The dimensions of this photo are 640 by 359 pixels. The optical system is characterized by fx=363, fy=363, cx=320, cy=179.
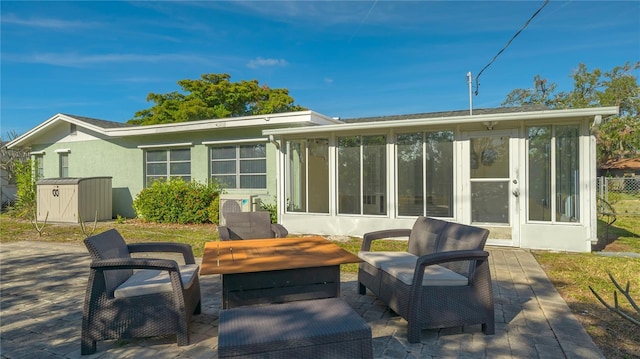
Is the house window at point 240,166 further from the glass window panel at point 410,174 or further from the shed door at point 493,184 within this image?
the shed door at point 493,184

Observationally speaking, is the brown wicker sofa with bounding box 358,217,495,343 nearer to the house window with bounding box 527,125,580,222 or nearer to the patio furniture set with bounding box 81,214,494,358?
the patio furniture set with bounding box 81,214,494,358

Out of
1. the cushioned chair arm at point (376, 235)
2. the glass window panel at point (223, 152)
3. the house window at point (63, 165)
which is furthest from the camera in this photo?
the house window at point (63, 165)

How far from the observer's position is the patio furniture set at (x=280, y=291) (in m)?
2.30

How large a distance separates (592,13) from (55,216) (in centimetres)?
1641

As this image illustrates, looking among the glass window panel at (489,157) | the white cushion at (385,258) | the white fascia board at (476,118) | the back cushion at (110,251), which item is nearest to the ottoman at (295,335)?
the back cushion at (110,251)

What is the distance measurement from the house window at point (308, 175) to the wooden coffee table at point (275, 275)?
5020 millimetres

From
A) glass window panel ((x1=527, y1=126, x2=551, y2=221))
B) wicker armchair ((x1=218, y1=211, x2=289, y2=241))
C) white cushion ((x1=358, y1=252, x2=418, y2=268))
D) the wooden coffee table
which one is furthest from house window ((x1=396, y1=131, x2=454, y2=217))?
the wooden coffee table

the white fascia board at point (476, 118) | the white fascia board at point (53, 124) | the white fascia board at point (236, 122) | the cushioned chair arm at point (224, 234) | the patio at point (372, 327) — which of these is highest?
the white fascia board at point (53, 124)

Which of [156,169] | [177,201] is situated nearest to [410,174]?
[177,201]

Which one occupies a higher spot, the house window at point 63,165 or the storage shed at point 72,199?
the house window at point 63,165

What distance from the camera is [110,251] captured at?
9.91 feet

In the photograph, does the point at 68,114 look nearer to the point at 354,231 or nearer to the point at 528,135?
the point at 354,231

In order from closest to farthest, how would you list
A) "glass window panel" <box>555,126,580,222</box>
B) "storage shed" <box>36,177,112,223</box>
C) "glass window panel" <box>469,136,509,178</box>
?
"glass window panel" <box>555,126,580,222</box>
"glass window panel" <box>469,136,509,178</box>
"storage shed" <box>36,177,112,223</box>

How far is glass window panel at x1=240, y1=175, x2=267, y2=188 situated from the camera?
10.2 meters
